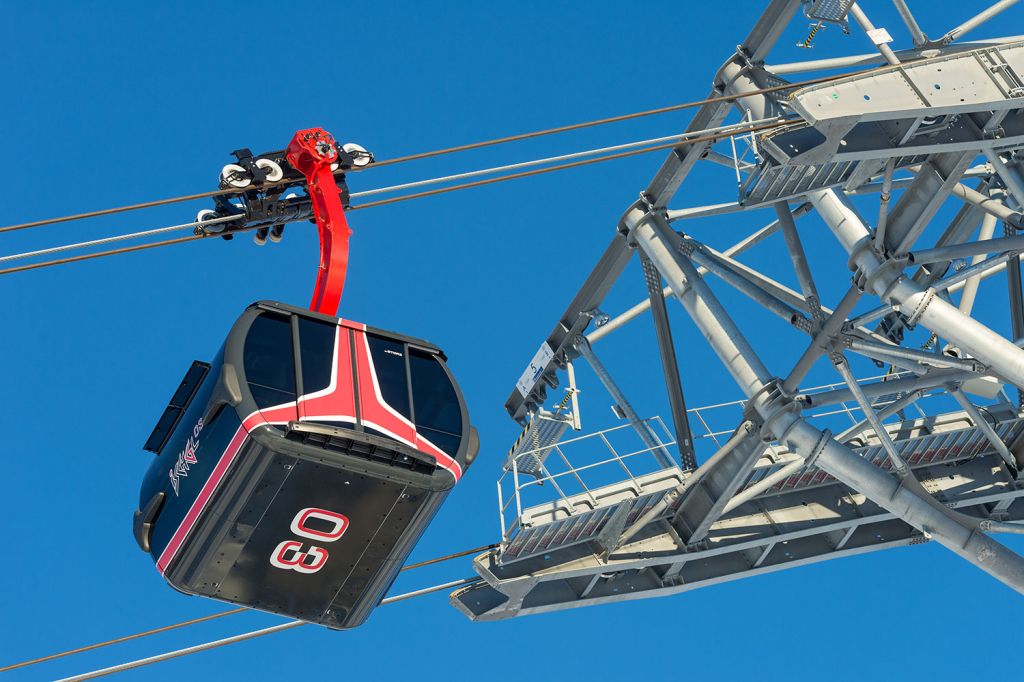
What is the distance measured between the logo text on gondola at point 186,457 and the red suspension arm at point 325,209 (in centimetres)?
231

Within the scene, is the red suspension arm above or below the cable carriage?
above

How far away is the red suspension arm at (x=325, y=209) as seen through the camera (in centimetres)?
2206

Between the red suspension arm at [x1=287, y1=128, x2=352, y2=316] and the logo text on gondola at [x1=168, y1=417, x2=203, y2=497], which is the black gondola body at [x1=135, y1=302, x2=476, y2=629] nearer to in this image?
the logo text on gondola at [x1=168, y1=417, x2=203, y2=497]

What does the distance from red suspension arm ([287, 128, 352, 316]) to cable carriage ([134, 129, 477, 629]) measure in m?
0.79

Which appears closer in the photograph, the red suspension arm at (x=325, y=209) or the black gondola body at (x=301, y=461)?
the black gondola body at (x=301, y=461)

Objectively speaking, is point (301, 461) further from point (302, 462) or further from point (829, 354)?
point (829, 354)

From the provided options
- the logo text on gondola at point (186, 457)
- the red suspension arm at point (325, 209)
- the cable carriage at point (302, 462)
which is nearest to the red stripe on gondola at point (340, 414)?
the cable carriage at point (302, 462)

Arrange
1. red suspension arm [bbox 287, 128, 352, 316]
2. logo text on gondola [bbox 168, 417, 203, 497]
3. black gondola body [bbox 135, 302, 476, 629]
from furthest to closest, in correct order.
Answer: red suspension arm [bbox 287, 128, 352, 316], logo text on gondola [bbox 168, 417, 203, 497], black gondola body [bbox 135, 302, 476, 629]

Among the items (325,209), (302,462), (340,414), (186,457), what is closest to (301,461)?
(302,462)

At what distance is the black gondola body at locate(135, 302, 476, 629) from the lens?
20.0 meters

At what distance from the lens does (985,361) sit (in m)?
23.2

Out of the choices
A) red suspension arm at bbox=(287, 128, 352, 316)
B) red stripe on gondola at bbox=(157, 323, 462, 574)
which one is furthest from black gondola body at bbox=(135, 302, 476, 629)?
red suspension arm at bbox=(287, 128, 352, 316)

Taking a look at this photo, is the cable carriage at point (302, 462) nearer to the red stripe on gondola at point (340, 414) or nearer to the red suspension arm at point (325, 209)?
the red stripe on gondola at point (340, 414)

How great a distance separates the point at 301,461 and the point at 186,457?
1760 millimetres
